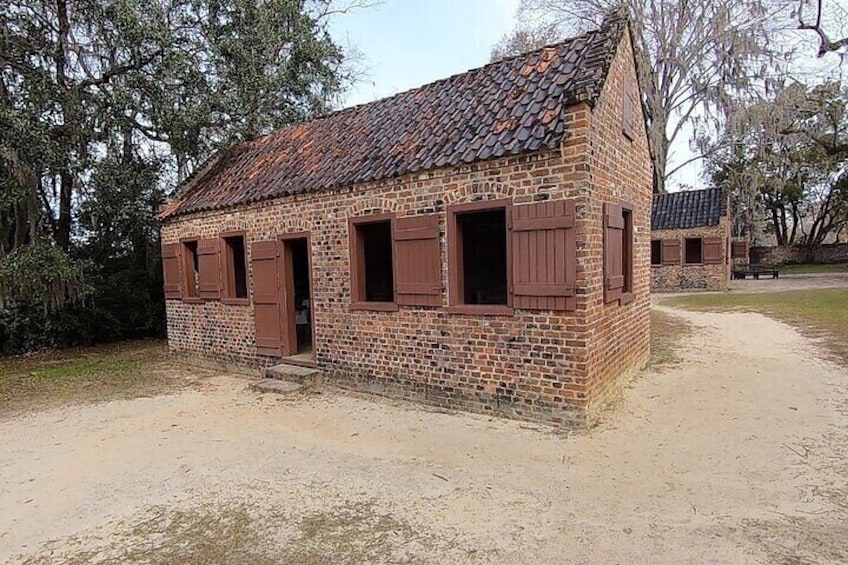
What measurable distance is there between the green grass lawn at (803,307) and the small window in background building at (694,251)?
2490mm

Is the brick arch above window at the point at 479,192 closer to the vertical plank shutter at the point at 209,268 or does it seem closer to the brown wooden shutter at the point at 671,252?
the vertical plank shutter at the point at 209,268

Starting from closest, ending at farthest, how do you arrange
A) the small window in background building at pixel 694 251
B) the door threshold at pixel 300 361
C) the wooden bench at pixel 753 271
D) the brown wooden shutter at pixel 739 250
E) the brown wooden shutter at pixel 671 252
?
the door threshold at pixel 300 361
the small window in background building at pixel 694 251
the brown wooden shutter at pixel 671 252
the wooden bench at pixel 753 271
the brown wooden shutter at pixel 739 250

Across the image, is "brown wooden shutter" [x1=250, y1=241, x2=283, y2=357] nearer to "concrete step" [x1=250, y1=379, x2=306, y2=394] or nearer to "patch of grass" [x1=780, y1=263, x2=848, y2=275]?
"concrete step" [x1=250, y1=379, x2=306, y2=394]

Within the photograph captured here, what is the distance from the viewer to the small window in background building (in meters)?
21.6

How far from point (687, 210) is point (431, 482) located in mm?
21279

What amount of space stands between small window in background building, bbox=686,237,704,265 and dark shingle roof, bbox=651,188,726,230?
2.15 ft

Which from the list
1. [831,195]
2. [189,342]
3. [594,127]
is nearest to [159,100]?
[189,342]

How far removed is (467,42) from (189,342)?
2083 centimetres

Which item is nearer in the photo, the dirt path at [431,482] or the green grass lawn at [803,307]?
the dirt path at [431,482]

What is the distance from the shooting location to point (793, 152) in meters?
29.4

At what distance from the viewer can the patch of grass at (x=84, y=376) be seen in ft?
27.1

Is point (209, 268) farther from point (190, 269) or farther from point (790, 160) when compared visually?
point (790, 160)

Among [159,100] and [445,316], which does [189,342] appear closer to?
[159,100]

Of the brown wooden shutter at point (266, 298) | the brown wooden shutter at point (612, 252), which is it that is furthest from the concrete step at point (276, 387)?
the brown wooden shutter at point (612, 252)
